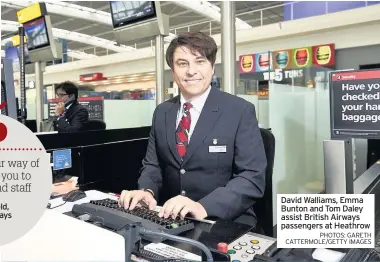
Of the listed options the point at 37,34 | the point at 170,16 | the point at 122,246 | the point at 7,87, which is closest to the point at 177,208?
the point at 122,246

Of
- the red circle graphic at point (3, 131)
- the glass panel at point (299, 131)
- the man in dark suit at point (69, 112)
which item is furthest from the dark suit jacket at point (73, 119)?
the red circle graphic at point (3, 131)

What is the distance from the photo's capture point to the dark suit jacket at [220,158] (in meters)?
1.40

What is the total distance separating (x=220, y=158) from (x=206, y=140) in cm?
10

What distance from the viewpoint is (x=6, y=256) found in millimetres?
558

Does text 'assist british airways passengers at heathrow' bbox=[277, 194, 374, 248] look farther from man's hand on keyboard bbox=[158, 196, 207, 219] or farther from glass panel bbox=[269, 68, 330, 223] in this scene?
glass panel bbox=[269, 68, 330, 223]

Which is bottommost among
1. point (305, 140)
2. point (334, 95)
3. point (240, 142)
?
point (305, 140)

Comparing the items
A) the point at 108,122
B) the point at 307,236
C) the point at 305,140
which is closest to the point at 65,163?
the point at 307,236

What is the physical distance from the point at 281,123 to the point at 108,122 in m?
2.80

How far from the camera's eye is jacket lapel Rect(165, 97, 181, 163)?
5.06ft

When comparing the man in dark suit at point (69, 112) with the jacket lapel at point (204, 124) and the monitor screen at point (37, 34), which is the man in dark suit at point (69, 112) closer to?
the monitor screen at point (37, 34)

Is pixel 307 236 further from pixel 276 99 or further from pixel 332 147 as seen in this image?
pixel 276 99

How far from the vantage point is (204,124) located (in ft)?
4.91

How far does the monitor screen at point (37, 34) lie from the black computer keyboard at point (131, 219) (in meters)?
3.81

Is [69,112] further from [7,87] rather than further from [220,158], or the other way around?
[220,158]
